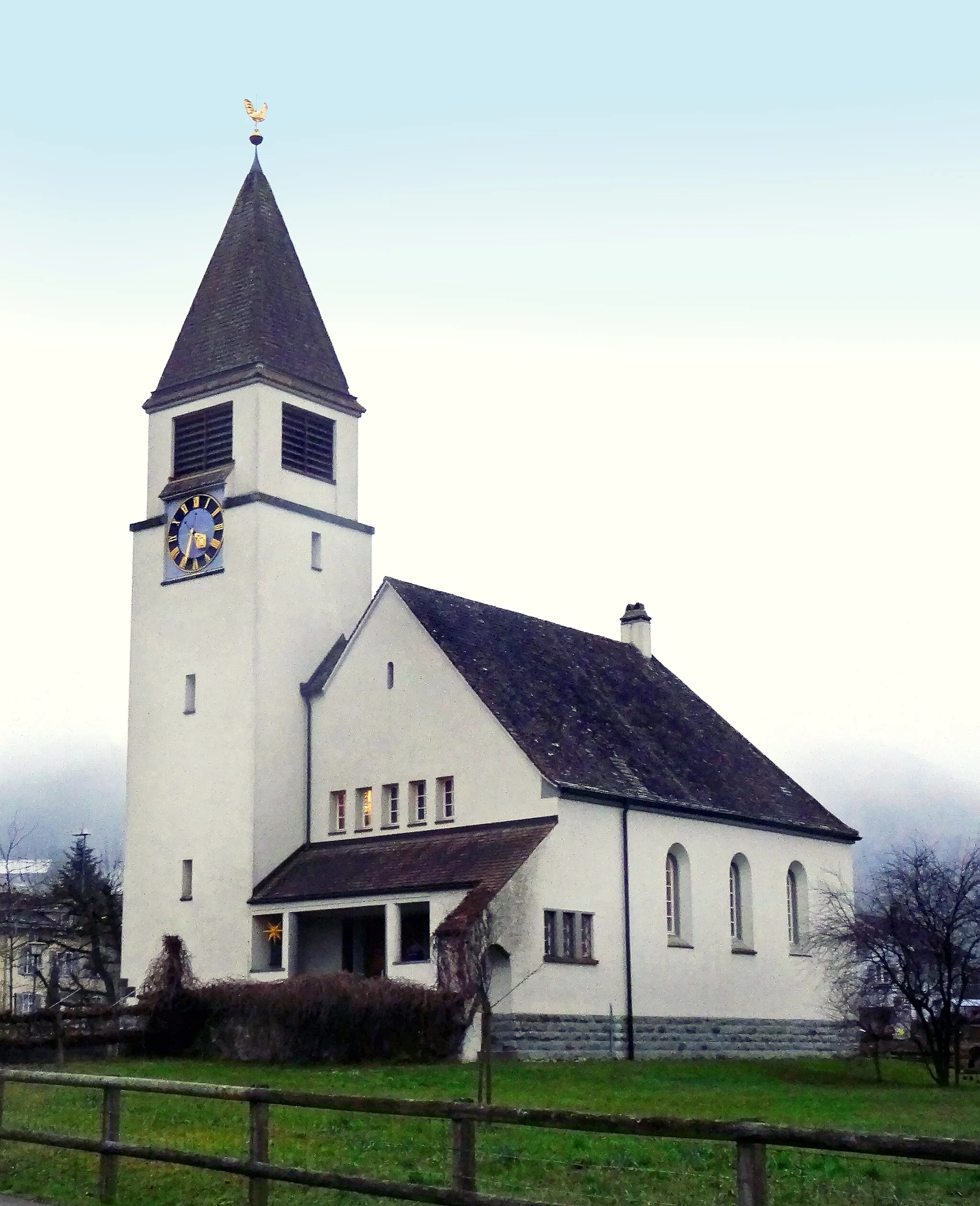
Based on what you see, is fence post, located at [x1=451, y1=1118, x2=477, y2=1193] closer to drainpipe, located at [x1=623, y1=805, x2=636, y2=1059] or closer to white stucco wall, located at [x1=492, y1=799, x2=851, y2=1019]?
white stucco wall, located at [x1=492, y1=799, x2=851, y2=1019]

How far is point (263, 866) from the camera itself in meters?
46.1

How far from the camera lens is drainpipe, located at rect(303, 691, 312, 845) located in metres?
47.3

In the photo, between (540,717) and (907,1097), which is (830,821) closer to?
(540,717)

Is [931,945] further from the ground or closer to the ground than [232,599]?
closer to the ground

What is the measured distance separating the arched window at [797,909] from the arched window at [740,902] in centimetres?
224

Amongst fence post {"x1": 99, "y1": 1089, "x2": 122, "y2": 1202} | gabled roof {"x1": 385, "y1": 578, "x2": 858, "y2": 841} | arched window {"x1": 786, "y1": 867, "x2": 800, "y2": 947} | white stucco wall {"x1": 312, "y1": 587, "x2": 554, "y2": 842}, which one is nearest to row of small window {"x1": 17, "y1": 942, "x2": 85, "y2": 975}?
white stucco wall {"x1": 312, "y1": 587, "x2": 554, "y2": 842}

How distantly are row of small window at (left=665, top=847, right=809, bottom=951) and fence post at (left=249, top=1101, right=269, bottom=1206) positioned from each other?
3140cm

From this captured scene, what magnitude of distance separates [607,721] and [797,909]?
30.5 ft

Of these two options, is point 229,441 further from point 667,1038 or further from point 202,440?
point 667,1038

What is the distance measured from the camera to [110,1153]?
16.4m

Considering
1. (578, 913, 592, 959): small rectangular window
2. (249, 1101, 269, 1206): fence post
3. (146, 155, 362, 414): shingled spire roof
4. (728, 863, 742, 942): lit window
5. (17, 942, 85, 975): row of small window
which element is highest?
(146, 155, 362, 414): shingled spire roof

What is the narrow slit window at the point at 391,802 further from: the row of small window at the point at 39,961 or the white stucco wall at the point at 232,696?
the row of small window at the point at 39,961

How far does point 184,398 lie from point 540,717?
1476cm

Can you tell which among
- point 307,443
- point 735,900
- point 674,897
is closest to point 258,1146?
point 674,897
